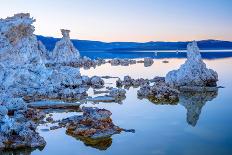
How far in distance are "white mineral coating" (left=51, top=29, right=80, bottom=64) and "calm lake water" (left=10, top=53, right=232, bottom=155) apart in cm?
4846

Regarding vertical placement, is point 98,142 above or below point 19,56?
below

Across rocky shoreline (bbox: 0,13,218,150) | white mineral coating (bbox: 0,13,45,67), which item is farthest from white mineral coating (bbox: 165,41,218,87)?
white mineral coating (bbox: 0,13,45,67)

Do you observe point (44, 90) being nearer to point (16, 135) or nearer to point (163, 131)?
point (16, 135)

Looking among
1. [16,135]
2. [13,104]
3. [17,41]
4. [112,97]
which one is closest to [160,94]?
[112,97]

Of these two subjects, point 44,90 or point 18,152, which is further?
point 44,90

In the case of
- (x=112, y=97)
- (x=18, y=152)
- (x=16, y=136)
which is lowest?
(x=112, y=97)

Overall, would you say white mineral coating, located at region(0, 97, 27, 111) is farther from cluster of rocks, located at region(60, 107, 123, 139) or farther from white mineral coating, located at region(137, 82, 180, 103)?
white mineral coating, located at region(137, 82, 180, 103)

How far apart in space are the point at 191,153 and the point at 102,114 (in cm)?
585

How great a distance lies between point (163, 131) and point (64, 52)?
2312 inches

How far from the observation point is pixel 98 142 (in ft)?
57.2

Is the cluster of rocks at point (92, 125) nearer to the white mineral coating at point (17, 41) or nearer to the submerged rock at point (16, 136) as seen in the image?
the submerged rock at point (16, 136)

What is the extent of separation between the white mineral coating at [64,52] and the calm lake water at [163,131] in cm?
4846

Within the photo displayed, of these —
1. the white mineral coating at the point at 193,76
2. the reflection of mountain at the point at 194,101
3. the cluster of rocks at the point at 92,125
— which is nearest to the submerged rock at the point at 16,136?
the cluster of rocks at the point at 92,125

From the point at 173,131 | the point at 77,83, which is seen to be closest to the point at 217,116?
the point at 173,131
